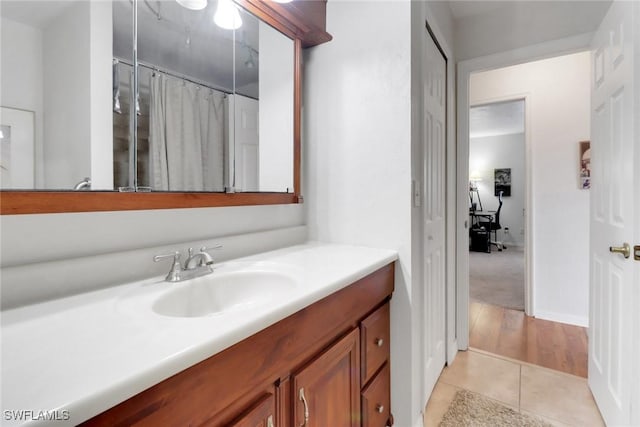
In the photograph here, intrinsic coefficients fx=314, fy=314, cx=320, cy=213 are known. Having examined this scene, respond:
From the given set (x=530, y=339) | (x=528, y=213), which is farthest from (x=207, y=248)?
(x=528, y=213)

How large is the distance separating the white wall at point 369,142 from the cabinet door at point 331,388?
1.28 ft

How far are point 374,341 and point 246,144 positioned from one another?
39.2 inches

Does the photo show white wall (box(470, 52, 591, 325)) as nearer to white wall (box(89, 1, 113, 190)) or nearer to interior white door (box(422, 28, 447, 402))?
interior white door (box(422, 28, 447, 402))

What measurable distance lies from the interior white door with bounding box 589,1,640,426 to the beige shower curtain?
163cm

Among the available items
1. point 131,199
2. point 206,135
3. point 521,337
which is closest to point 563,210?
point 521,337

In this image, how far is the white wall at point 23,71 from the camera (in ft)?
2.39

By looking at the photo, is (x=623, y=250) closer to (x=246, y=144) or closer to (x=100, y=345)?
(x=246, y=144)

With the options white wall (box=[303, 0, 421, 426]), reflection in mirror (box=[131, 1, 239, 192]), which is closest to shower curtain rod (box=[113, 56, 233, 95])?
reflection in mirror (box=[131, 1, 239, 192])

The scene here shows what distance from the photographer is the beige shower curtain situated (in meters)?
1.05

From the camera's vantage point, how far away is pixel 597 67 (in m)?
1.67

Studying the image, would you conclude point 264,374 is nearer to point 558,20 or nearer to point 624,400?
point 624,400

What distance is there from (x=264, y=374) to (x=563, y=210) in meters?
3.08

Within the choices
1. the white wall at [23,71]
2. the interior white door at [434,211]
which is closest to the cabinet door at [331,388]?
the interior white door at [434,211]

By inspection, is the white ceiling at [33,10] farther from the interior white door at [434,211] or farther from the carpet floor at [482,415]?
the carpet floor at [482,415]
